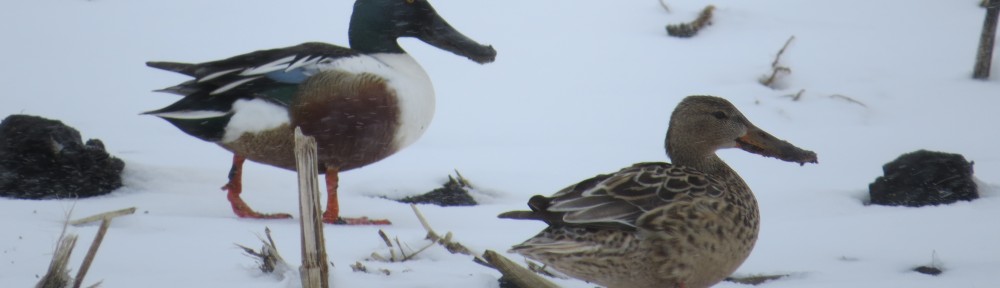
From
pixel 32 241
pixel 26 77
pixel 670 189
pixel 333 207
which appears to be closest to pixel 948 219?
pixel 670 189

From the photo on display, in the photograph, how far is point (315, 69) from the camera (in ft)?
17.5

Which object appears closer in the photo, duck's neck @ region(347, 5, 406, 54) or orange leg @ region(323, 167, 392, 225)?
orange leg @ region(323, 167, 392, 225)

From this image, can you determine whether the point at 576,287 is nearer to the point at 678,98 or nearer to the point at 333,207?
the point at 333,207

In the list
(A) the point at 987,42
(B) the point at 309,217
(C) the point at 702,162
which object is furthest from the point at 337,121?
(A) the point at 987,42

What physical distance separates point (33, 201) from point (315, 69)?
1.17 m

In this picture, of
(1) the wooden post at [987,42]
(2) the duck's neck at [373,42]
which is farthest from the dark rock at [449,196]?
(1) the wooden post at [987,42]

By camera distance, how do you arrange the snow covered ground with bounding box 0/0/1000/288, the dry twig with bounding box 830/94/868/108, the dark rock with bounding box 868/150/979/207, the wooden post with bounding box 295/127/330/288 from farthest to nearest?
the dry twig with bounding box 830/94/868/108 → the dark rock with bounding box 868/150/979/207 → the snow covered ground with bounding box 0/0/1000/288 → the wooden post with bounding box 295/127/330/288

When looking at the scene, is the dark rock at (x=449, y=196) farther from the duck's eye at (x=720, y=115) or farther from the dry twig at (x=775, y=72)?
the dry twig at (x=775, y=72)

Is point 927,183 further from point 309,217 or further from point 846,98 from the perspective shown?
point 309,217

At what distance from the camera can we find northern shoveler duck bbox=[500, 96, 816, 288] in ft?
13.0

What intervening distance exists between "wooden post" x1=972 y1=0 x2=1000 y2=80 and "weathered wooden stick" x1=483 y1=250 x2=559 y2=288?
16.1 ft

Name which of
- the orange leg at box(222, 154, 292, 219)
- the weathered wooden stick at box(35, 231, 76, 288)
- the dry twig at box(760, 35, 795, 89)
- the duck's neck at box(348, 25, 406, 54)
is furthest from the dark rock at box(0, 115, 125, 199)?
the dry twig at box(760, 35, 795, 89)

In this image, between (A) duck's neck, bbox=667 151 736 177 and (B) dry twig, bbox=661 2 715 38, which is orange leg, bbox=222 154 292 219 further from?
(B) dry twig, bbox=661 2 715 38

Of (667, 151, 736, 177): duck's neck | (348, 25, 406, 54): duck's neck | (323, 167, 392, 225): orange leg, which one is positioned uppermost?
(348, 25, 406, 54): duck's neck
